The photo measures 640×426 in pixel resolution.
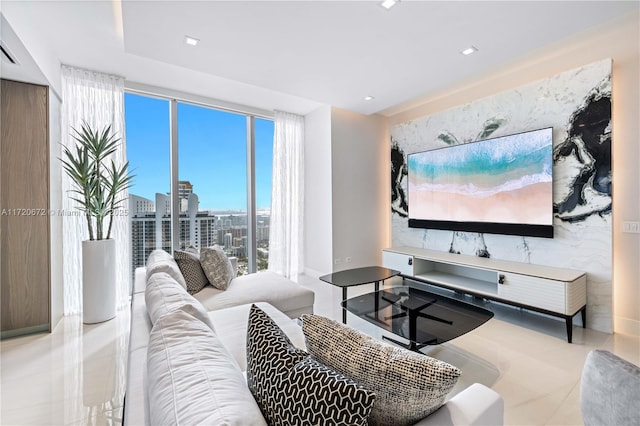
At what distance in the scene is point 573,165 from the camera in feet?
9.40

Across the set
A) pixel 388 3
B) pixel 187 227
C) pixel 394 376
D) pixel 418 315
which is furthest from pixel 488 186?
pixel 187 227

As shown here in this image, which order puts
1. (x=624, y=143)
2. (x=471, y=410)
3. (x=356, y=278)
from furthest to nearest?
1. (x=356, y=278)
2. (x=624, y=143)
3. (x=471, y=410)

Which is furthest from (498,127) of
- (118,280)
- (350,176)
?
(118,280)

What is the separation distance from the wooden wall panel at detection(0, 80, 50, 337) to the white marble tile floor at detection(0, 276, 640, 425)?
27 centimetres

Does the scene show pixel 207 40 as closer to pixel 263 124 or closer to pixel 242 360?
pixel 263 124

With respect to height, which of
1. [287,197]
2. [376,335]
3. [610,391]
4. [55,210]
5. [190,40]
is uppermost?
[190,40]

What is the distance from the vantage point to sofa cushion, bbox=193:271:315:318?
8.00 feet

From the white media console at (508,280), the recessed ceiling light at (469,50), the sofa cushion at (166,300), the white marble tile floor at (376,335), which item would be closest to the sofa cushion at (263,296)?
the white marble tile floor at (376,335)

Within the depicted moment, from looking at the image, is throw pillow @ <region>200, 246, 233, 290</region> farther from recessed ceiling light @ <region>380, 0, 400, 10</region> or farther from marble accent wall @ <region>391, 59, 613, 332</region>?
marble accent wall @ <region>391, 59, 613, 332</region>

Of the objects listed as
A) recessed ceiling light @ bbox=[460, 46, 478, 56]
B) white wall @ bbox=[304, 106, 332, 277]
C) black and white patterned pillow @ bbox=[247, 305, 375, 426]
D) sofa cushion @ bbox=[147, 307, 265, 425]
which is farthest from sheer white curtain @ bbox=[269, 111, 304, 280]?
black and white patterned pillow @ bbox=[247, 305, 375, 426]

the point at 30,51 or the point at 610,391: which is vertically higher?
the point at 30,51

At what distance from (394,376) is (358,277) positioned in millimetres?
2324

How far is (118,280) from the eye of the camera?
11.0 feet

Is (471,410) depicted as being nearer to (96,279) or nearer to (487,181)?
(487,181)
